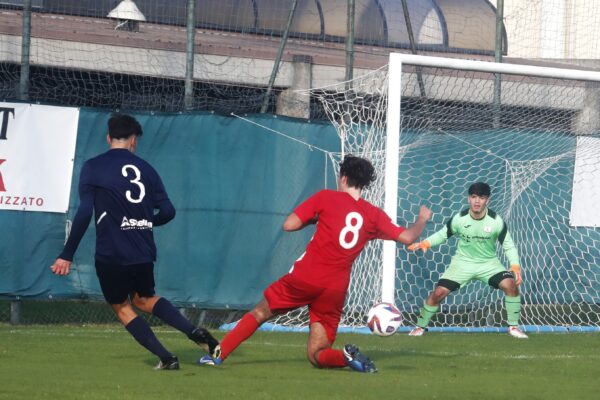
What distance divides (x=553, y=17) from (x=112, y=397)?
42.3 feet

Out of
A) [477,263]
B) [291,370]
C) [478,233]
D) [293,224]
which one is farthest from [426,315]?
[293,224]

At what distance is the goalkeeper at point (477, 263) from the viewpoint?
43.1 feet

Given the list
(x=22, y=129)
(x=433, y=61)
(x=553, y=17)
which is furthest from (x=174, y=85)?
(x=553, y=17)

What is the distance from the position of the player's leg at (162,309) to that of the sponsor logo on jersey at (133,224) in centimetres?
28

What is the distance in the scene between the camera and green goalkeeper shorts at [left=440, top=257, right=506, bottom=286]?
43.4 ft

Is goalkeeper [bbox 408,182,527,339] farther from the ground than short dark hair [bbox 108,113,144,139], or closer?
closer

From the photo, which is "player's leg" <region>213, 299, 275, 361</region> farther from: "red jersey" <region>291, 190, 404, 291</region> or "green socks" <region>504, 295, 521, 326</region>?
"green socks" <region>504, 295, 521, 326</region>

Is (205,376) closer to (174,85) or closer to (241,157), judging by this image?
(241,157)

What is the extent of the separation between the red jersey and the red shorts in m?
0.05

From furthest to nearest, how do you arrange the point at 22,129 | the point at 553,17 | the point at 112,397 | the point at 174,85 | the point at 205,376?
the point at 553,17
the point at 174,85
the point at 22,129
the point at 205,376
the point at 112,397

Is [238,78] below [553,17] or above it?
below

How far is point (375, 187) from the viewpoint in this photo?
1370cm

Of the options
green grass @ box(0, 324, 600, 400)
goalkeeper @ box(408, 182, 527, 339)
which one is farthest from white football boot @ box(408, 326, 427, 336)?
green grass @ box(0, 324, 600, 400)

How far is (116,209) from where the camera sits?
8.58 metres
